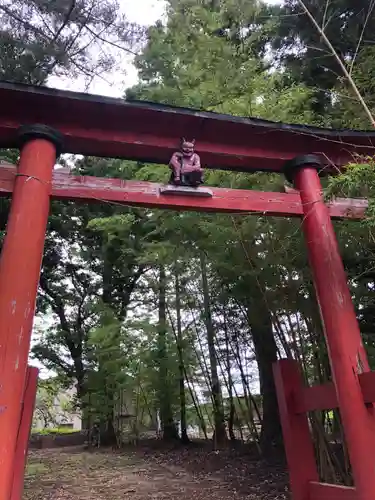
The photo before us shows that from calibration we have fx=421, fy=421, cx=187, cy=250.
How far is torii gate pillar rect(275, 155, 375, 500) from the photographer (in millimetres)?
2732

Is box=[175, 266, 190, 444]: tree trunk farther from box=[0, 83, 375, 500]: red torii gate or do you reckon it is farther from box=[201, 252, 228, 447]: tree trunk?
box=[0, 83, 375, 500]: red torii gate

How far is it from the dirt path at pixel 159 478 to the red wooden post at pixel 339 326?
8.08ft

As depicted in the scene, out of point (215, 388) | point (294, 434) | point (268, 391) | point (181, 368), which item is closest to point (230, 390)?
point (215, 388)

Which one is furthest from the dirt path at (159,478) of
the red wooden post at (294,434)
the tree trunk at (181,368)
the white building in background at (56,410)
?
the white building in background at (56,410)

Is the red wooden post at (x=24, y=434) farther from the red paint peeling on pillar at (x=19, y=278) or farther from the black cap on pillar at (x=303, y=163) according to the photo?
the black cap on pillar at (x=303, y=163)

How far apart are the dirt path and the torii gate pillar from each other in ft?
7.88

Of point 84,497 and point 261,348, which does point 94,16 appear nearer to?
point 261,348

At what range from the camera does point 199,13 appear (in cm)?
579

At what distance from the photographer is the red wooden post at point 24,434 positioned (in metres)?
2.95

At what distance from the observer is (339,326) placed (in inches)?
122

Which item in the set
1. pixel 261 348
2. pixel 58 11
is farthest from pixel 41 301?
pixel 58 11

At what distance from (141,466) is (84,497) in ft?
10.1

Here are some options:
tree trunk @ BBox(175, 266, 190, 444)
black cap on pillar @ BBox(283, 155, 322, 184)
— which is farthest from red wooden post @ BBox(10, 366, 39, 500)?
tree trunk @ BBox(175, 266, 190, 444)

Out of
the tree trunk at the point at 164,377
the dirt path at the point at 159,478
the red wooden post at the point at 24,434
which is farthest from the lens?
the tree trunk at the point at 164,377
